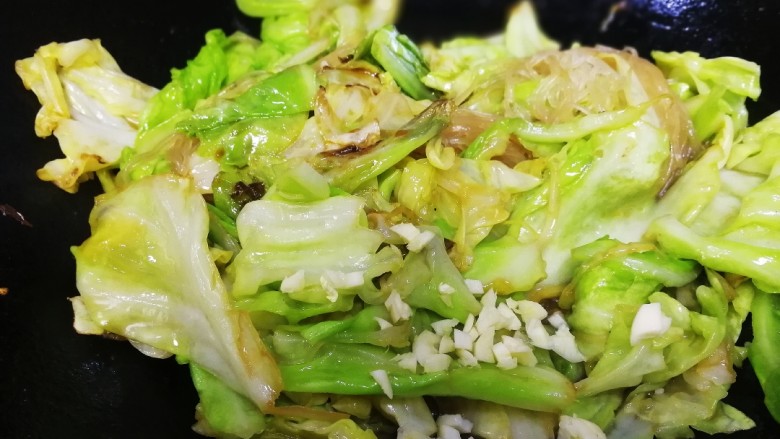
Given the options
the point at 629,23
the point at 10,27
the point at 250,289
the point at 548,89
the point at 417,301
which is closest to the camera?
the point at 250,289

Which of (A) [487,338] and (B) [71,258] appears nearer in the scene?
(A) [487,338]

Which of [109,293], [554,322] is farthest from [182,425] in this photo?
[554,322]

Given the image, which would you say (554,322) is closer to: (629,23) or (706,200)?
(706,200)

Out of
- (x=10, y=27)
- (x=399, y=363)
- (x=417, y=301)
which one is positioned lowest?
(x=399, y=363)

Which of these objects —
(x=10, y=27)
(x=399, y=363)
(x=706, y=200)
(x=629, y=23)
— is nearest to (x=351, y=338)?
(x=399, y=363)

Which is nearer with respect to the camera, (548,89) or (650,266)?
(650,266)

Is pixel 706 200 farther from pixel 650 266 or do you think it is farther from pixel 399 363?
pixel 399 363

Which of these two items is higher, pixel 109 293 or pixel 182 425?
pixel 109 293

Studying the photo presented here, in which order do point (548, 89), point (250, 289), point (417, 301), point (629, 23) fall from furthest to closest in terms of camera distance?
point (629, 23)
point (548, 89)
point (417, 301)
point (250, 289)
